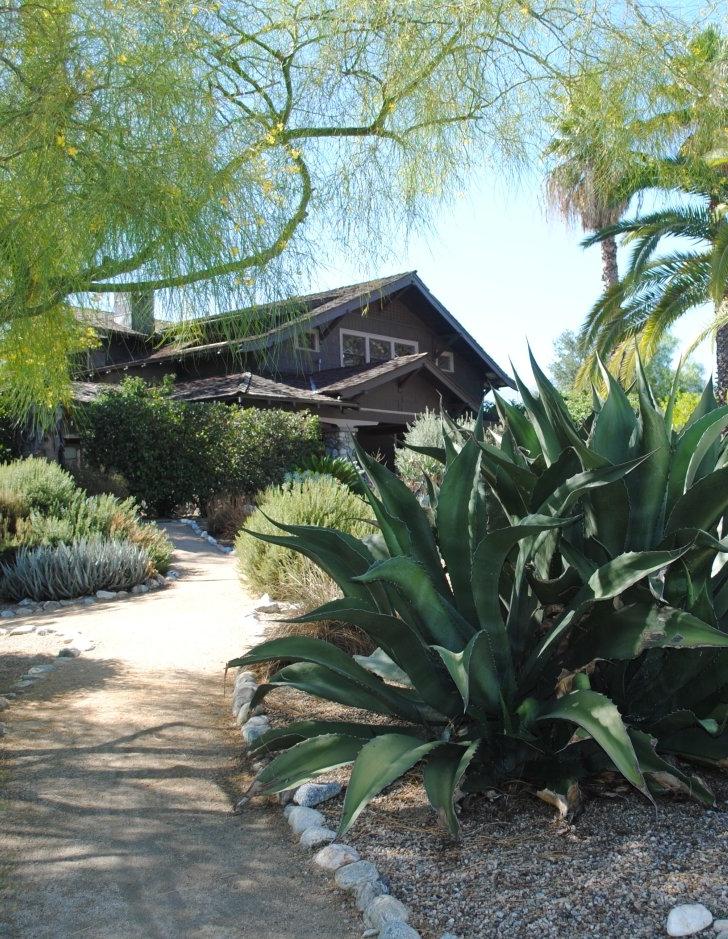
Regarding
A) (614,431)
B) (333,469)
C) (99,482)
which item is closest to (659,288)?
(333,469)

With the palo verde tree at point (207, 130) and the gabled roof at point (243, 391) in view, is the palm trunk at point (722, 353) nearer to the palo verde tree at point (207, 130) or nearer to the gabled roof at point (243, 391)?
the gabled roof at point (243, 391)

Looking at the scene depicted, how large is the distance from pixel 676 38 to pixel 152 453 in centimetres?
1326

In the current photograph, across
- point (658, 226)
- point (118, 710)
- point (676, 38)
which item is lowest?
point (118, 710)

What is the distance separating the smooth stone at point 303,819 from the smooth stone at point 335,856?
21 centimetres

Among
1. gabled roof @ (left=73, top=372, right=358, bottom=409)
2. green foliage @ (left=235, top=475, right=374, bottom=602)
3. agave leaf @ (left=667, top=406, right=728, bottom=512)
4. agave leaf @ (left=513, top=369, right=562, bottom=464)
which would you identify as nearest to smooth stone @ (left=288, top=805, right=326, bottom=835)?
agave leaf @ (left=513, top=369, right=562, bottom=464)

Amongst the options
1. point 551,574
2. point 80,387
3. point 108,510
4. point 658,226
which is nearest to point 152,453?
point 80,387

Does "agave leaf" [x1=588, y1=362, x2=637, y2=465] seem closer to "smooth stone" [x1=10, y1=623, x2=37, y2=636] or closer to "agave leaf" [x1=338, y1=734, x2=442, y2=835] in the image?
"agave leaf" [x1=338, y1=734, x2=442, y2=835]

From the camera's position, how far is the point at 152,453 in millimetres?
17094

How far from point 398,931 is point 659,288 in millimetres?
17397

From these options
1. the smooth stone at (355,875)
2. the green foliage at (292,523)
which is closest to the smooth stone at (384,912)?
the smooth stone at (355,875)

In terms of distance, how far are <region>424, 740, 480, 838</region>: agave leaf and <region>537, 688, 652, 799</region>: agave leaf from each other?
34 cm

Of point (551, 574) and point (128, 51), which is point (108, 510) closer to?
A: point (128, 51)

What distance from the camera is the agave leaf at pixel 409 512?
3.66 meters

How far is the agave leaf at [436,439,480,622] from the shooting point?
11.3 feet
